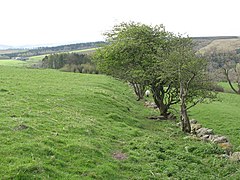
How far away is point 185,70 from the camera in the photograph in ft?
79.2

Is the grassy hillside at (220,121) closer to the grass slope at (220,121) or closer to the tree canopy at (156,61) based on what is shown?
the grass slope at (220,121)

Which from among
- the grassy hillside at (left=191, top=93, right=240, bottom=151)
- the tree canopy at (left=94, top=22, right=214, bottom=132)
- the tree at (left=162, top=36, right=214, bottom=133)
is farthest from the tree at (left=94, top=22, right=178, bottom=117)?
the grassy hillside at (left=191, top=93, right=240, bottom=151)

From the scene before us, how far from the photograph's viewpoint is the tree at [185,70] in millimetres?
23812

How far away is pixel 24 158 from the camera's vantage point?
38.3ft

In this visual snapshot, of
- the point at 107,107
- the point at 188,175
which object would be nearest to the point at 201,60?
the point at 107,107

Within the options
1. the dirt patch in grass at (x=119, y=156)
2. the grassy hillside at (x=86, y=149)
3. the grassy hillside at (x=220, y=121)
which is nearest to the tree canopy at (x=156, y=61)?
the grassy hillside at (x=220, y=121)

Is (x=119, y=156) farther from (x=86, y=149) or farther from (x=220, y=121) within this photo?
(x=220, y=121)

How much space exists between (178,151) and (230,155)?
11.2ft

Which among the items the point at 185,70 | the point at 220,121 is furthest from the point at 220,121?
the point at 185,70

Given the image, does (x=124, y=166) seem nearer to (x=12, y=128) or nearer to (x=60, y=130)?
(x=60, y=130)

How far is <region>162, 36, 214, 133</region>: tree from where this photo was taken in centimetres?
2381

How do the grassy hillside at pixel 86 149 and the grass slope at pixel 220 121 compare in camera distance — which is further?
the grass slope at pixel 220 121

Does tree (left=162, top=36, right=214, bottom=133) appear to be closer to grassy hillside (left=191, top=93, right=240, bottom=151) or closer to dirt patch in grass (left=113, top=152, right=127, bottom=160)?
grassy hillside (left=191, top=93, right=240, bottom=151)

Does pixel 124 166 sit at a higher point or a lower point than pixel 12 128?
lower
